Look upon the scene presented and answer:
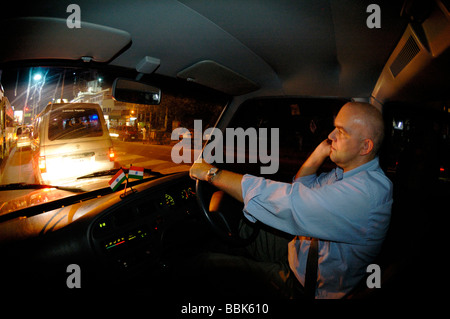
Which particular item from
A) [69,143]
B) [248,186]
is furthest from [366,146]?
[69,143]

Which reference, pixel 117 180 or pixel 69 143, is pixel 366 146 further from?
pixel 69 143

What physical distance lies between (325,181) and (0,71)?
2458mm

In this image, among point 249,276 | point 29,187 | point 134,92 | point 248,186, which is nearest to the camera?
point 248,186

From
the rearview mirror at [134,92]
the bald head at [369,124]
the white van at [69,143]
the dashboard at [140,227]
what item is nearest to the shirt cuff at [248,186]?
the bald head at [369,124]

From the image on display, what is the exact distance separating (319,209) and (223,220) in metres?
0.93

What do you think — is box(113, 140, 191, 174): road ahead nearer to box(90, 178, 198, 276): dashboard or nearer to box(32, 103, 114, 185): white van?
box(32, 103, 114, 185): white van

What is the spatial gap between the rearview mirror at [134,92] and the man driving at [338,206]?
1149 millimetres

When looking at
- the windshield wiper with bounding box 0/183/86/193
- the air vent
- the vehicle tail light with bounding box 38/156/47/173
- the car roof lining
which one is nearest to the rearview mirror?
the car roof lining

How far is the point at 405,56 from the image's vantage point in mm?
1398

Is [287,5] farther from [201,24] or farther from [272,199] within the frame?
[272,199]

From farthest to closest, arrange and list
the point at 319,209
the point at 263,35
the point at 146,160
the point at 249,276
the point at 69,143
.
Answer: the point at 146,160, the point at 69,143, the point at 249,276, the point at 263,35, the point at 319,209

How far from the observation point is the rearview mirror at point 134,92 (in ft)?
7.02

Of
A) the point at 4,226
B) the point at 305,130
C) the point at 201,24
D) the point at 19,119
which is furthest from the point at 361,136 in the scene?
the point at 305,130

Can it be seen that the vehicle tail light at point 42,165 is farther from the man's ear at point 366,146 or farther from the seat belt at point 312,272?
the man's ear at point 366,146
